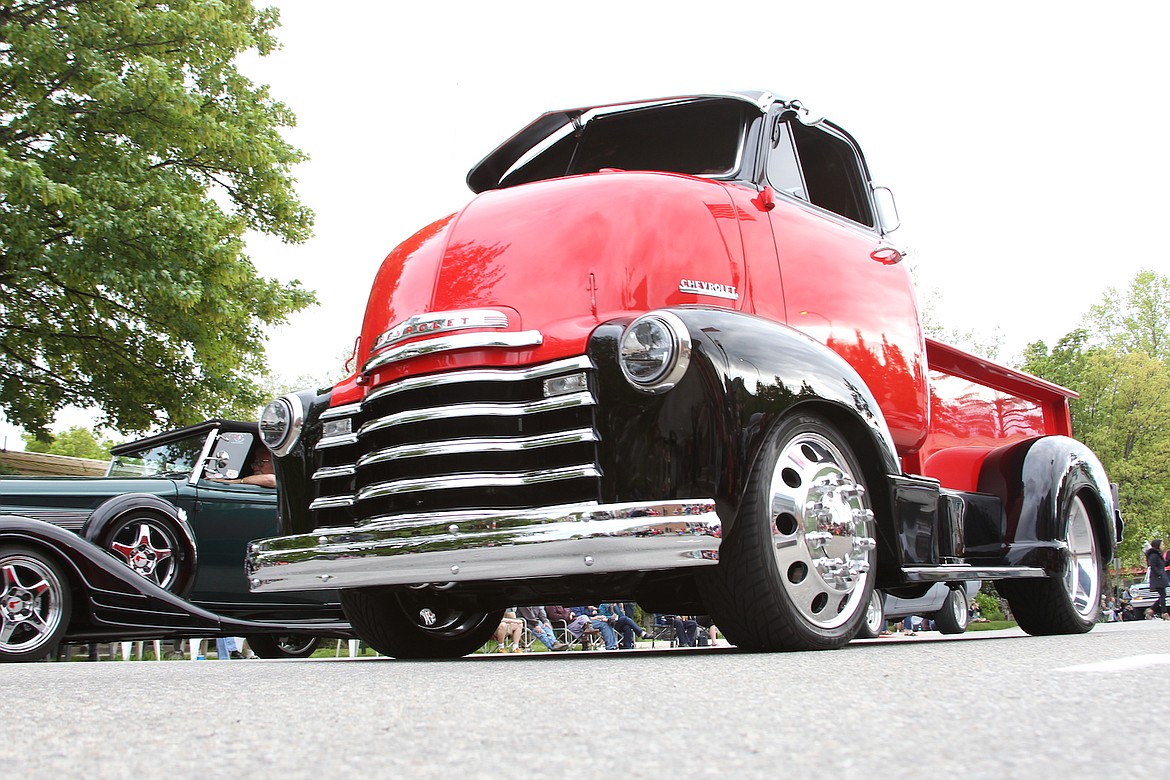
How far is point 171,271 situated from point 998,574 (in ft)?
36.5

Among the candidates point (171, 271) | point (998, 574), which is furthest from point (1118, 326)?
point (998, 574)

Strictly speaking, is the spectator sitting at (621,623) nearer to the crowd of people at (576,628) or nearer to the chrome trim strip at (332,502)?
the crowd of people at (576,628)

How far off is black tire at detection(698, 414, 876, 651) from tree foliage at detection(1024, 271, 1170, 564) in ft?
113

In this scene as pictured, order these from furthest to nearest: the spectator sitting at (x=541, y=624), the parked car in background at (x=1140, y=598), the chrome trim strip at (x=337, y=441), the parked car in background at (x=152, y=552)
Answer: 1. the parked car in background at (x=1140, y=598)
2. the spectator sitting at (x=541, y=624)
3. the parked car in background at (x=152, y=552)
4. the chrome trim strip at (x=337, y=441)

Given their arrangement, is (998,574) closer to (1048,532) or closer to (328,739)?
(1048,532)

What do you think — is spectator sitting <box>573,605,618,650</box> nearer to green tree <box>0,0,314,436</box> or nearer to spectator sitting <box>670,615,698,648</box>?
spectator sitting <box>670,615,698,648</box>

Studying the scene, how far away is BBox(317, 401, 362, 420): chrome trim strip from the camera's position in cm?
495

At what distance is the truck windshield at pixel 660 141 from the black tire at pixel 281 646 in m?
5.72

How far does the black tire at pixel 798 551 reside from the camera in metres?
4.12

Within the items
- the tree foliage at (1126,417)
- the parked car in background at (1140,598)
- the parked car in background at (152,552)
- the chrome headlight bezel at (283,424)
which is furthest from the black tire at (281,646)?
the tree foliage at (1126,417)

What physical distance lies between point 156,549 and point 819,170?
5173 millimetres

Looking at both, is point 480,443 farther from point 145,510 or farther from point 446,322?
point 145,510

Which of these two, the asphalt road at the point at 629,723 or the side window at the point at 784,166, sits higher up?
the side window at the point at 784,166

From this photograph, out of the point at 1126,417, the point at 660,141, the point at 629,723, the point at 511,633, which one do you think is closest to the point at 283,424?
the point at 660,141
